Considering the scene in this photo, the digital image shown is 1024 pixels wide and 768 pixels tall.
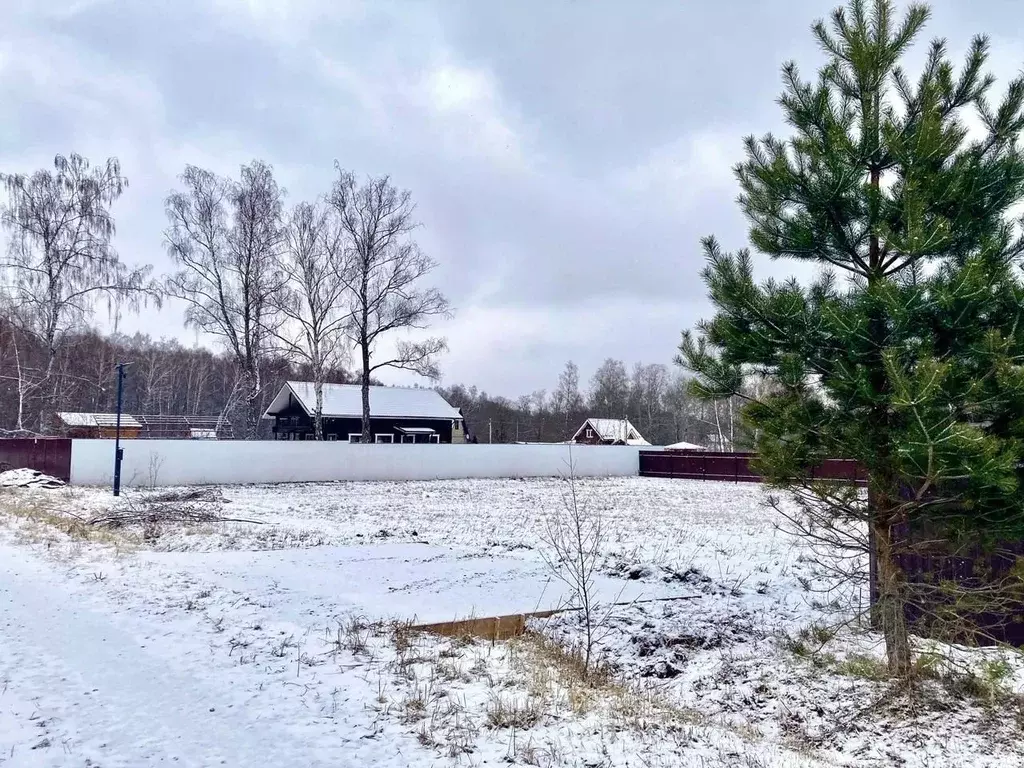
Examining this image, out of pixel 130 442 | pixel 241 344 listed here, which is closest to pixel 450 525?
pixel 130 442

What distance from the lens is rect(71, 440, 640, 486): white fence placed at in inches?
782

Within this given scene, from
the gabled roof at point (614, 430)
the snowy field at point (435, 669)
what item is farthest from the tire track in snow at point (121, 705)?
the gabled roof at point (614, 430)

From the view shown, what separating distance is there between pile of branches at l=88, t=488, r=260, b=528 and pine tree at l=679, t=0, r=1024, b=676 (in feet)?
34.0

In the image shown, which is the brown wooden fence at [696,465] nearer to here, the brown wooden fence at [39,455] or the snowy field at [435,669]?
the snowy field at [435,669]

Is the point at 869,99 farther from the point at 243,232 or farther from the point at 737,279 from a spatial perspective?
the point at 243,232

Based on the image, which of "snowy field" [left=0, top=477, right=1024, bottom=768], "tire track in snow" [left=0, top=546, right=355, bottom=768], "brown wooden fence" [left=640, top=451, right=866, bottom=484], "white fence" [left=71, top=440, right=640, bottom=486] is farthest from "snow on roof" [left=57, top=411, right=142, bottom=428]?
"tire track in snow" [left=0, top=546, right=355, bottom=768]

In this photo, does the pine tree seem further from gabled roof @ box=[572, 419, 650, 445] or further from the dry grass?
gabled roof @ box=[572, 419, 650, 445]

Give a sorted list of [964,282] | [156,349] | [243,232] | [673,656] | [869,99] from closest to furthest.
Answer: [964,282] → [869,99] → [673,656] → [243,232] → [156,349]

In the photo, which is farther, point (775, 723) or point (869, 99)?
point (869, 99)

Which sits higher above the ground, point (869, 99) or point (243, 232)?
point (243, 232)

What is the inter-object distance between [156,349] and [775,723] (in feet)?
222

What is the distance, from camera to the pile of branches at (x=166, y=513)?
1198 centimetres

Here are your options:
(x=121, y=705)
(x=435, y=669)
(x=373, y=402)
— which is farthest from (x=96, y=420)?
(x=435, y=669)

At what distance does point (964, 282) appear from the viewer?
3838 mm
